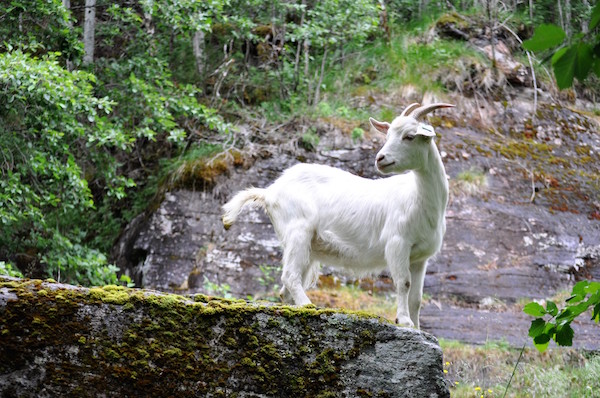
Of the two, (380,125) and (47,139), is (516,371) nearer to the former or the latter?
(380,125)

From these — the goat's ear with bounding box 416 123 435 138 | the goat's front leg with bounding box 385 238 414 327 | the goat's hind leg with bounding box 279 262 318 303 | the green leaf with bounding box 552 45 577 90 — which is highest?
the green leaf with bounding box 552 45 577 90

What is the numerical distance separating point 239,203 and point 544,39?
4041 mm

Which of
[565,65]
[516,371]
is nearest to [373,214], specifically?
[516,371]

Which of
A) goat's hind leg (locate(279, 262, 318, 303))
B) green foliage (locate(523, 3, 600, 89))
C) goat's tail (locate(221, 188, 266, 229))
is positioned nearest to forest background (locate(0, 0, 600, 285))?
goat's tail (locate(221, 188, 266, 229))

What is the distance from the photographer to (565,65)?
5.80ft

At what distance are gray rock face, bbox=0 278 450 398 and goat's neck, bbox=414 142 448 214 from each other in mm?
1979

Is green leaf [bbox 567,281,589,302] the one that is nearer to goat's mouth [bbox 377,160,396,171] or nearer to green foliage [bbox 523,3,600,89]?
green foliage [bbox 523,3,600,89]

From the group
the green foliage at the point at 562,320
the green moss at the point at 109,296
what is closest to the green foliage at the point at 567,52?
the green foliage at the point at 562,320

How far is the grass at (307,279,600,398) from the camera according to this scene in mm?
5816

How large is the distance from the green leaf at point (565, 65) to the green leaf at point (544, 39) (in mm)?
50

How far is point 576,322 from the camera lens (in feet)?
26.4

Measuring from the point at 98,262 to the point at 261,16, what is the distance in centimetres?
711

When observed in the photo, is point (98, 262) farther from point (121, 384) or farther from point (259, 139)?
point (121, 384)

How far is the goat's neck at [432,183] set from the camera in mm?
4977
